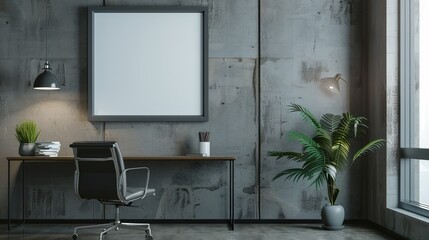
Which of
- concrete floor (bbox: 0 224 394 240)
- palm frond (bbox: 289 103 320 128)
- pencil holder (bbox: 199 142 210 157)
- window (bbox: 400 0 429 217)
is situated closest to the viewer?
window (bbox: 400 0 429 217)

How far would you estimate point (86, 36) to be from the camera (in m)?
6.74

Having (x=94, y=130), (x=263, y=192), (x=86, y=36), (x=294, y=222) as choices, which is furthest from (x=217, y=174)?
(x=86, y=36)

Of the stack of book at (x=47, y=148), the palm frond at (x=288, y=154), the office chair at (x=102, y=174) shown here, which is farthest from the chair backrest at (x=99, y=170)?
the palm frond at (x=288, y=154)

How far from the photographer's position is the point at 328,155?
6.32 meters

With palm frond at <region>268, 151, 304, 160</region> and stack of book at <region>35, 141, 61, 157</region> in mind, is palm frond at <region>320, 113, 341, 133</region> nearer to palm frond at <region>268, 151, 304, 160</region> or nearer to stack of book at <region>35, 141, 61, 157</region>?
palm frond at <region>268, 151, 304, 160</region>

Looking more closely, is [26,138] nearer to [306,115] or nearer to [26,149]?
[26,149]

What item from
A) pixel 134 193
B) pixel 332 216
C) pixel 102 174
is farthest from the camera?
pixel 332 216

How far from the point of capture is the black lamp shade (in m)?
6.36

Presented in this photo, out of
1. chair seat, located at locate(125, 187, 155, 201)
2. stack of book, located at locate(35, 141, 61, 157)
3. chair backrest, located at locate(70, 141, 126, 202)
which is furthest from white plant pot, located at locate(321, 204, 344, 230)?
stack of book, located at locate(35, 141, 61, 157)

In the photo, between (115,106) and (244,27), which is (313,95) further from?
(115,106)

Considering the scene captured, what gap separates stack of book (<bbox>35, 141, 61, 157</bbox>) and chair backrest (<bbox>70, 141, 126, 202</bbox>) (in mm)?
949

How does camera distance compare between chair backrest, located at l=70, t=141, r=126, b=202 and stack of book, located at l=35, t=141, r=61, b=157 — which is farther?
stack of book, located at l=35, t=141, r=61, b=157

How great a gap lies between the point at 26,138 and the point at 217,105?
2074mm

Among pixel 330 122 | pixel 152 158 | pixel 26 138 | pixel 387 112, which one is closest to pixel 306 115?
pixel 330 122
